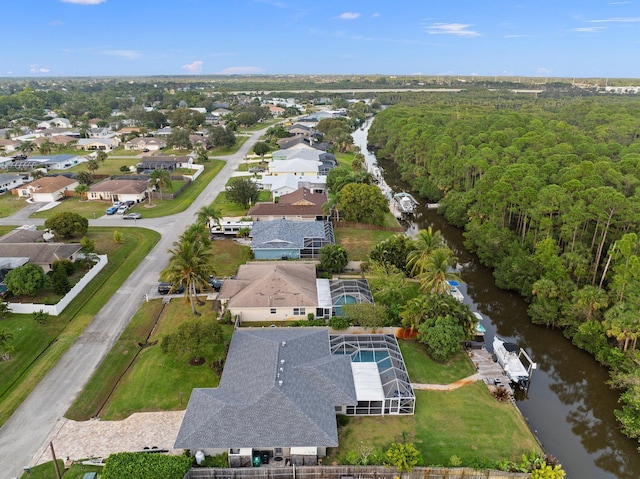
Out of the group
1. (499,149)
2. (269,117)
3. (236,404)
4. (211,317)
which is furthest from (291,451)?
(269,117)

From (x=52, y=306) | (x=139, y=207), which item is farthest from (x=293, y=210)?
(x=52, y=306)

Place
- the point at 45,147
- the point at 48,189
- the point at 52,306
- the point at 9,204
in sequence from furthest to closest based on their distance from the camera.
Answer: the point at 45,147, the point at 48,189, the point at 9,204, the point at 52,306

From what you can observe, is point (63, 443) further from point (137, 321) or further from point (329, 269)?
point (329, 269)

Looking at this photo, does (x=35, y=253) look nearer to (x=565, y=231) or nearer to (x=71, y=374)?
(x=71, y=374)

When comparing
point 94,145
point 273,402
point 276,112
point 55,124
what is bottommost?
point 273,402

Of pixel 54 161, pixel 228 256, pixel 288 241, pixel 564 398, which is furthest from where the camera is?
pixel 54 161

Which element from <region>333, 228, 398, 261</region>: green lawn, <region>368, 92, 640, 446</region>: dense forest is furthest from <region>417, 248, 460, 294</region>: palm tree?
<region>333, 228, 398, 261</region>: green lawn

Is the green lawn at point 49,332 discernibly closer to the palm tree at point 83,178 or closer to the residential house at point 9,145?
the palm tree at point 83,178
